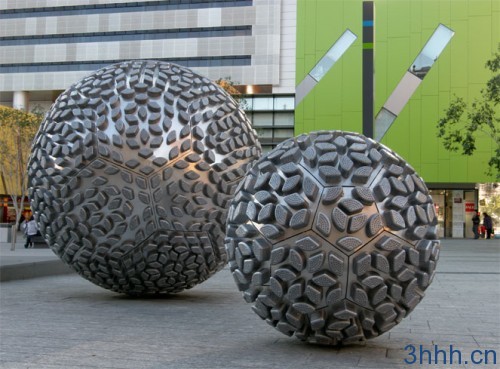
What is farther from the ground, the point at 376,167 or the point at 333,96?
the point at 333,96

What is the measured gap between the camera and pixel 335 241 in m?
5.23

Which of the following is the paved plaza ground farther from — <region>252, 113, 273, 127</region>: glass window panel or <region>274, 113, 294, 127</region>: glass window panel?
<region>252, 113, 273, 127</region>: glass window panel

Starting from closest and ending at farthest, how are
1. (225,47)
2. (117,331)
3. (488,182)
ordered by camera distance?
(117,331), (488,182), (225,47)

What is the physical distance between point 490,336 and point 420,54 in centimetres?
4271

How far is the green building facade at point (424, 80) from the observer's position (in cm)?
4575

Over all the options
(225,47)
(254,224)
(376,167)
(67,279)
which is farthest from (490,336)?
(225,47)

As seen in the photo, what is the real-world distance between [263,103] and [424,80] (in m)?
12.2

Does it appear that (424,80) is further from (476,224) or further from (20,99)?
(20,99)

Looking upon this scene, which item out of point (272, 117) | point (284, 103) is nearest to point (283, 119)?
point (272, 117)

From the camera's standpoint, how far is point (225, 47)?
171 ft

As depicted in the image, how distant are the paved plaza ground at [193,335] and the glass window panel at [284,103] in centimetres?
4151

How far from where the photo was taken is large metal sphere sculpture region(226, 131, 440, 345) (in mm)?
5242

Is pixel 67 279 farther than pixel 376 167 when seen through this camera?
Yes

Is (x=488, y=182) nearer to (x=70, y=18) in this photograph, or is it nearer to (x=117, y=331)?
(x=70, y=18)
